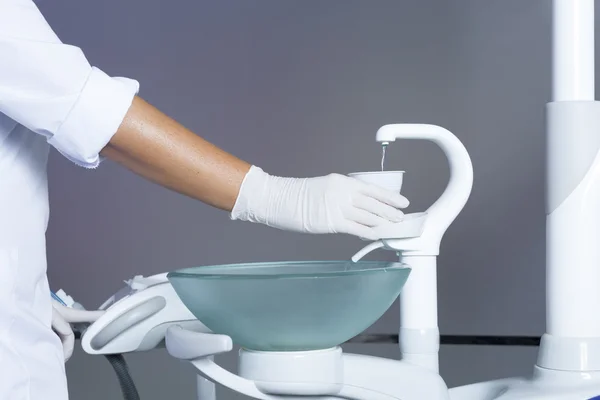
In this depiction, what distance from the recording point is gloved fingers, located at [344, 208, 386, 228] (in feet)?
3.67

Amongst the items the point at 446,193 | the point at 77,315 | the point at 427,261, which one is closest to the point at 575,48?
the point at 446,193

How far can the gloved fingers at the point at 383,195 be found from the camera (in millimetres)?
1118

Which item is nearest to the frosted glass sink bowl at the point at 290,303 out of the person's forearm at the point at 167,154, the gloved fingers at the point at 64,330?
the person's forearm at the point at 167,154

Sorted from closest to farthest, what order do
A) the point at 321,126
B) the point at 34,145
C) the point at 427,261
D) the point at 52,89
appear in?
the point at 52,89 < the point at 34,145 < the point at 427,261 < the point at 321,126

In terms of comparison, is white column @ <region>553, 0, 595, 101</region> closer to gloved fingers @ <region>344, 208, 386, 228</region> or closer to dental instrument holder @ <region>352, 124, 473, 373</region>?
dental instrument holder @ <region>352, 124, 473, 373</region>

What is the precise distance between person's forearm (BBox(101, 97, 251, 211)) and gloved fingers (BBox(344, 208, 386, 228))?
0.65 ft

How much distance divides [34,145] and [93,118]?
0.61 feet

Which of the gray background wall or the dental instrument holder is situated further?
the gray background wall

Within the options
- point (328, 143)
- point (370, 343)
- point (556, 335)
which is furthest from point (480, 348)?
point (556, 335)

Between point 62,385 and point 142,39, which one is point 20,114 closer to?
point 62,385

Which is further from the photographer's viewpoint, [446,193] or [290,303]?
[446,193]

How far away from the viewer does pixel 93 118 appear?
927mm

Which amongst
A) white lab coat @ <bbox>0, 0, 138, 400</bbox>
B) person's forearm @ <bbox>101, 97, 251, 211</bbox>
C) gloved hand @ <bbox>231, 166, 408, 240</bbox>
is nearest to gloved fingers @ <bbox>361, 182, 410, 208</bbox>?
gloved hand @ <bbox>231, 166, 408, 240</bbox>

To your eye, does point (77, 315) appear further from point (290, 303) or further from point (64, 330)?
point (290, 303)
